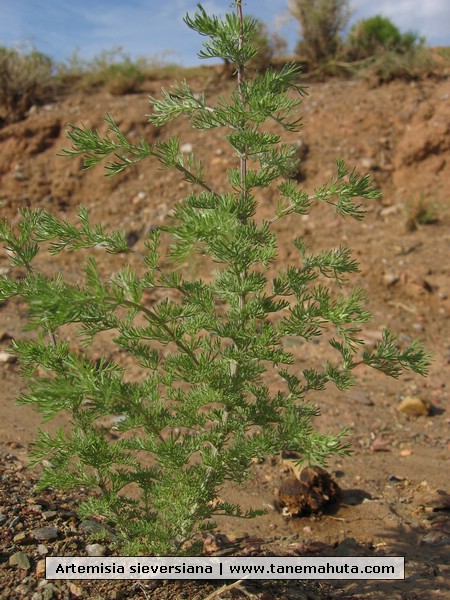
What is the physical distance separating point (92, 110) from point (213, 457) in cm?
802

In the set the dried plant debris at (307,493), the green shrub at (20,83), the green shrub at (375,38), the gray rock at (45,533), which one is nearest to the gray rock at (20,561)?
the gray rock at (45,533)

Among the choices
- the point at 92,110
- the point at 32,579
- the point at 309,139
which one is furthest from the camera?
the point at 92,110

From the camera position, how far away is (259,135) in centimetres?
203

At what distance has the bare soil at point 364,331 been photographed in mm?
2863

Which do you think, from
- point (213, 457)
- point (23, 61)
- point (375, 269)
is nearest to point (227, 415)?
point (213, 457)

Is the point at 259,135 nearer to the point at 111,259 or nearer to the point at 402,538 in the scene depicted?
the point at 402,538

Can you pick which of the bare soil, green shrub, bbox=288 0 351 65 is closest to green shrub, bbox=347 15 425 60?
green shrub, bbox=288 0 351 65

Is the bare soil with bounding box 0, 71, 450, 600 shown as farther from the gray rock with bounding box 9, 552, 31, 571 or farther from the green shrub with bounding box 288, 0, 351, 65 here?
the green shrub with bounding box 288, 0, 351, 65

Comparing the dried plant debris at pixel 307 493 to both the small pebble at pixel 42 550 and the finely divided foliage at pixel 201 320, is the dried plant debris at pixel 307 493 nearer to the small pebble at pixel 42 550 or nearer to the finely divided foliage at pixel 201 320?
the finely divided foliage at pixel 201 320

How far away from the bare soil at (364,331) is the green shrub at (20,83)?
302 millimetres

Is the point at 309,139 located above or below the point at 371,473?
above
